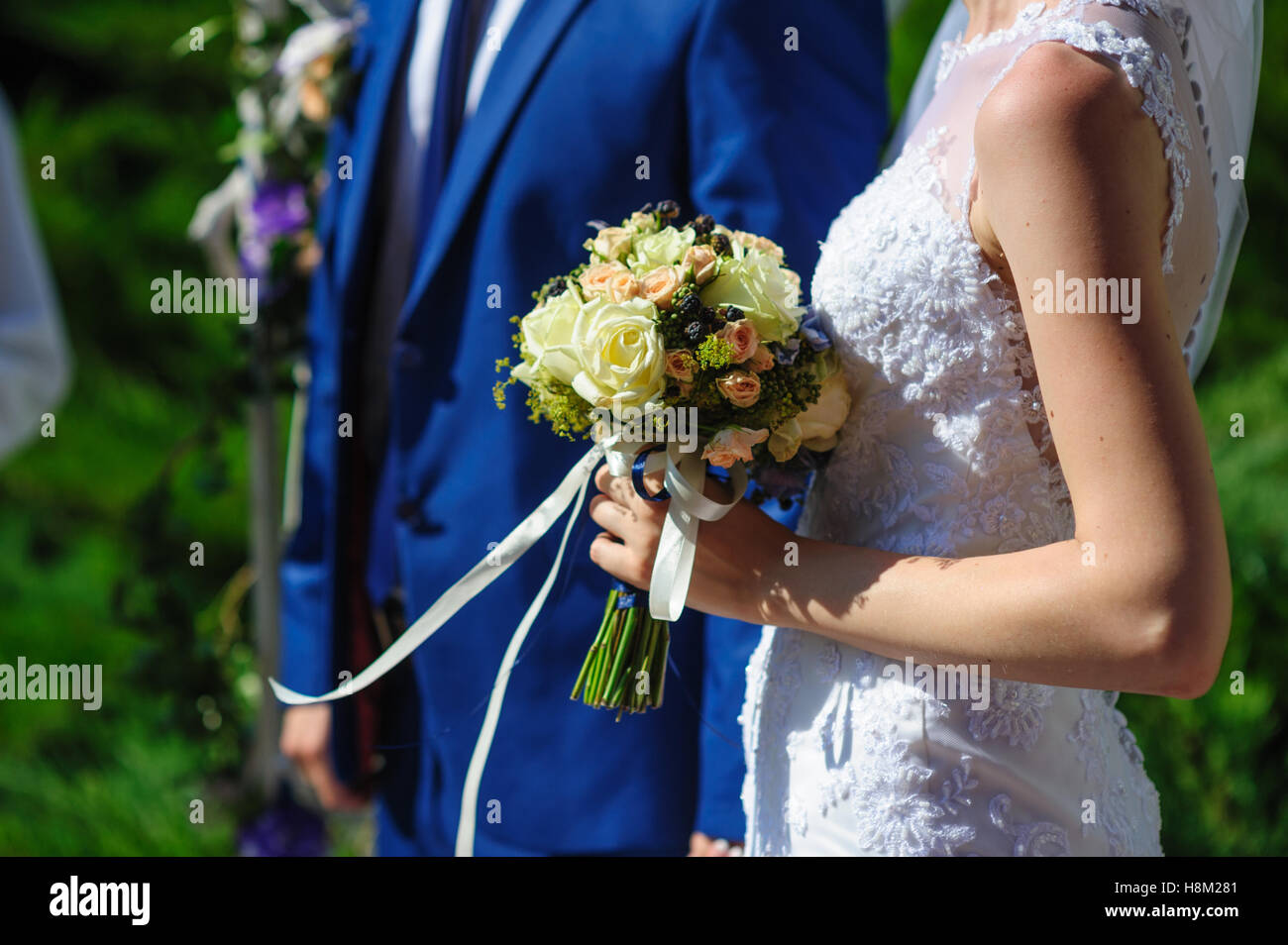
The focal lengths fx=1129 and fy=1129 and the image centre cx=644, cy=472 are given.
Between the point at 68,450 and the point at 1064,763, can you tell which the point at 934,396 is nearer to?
the point at 1064,763

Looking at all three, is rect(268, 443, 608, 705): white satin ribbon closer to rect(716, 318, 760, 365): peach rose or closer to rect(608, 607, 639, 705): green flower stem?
rect(608, 607, 639, 705): green flower stem

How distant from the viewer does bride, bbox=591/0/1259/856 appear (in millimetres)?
1267

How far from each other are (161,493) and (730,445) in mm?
2305

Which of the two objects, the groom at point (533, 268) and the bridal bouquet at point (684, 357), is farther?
the groom at point (533, 268)

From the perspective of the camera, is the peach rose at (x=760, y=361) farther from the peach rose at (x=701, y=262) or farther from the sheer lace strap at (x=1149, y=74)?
the sheer lace strap at (x=1149, y=74)

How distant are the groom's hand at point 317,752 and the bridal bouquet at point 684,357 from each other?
133 centimetres

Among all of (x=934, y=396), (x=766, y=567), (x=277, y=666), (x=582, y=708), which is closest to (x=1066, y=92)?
(x=934, y=396)

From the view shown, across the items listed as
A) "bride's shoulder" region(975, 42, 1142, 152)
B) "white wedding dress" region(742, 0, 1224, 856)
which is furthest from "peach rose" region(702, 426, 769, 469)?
"bride's shoulder" region(975, 42, 1142, 152)

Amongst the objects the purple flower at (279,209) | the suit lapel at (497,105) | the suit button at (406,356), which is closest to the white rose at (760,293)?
the suit lapel at (497,105)

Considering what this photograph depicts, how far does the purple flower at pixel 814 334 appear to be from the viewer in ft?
5.01

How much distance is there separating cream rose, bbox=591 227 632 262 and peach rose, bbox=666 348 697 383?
0.66 feet

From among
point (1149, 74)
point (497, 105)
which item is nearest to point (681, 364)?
point (1149, 74)

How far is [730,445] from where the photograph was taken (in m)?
1.47

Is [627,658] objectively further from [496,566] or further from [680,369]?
[680,369]
